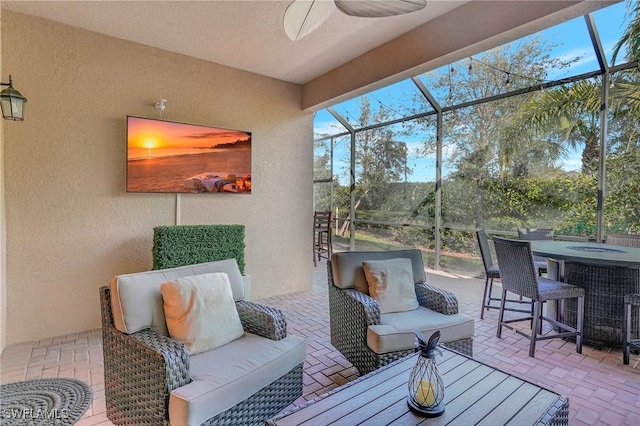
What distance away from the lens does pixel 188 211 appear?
157 inches

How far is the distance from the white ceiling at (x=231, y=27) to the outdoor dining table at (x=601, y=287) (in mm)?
2493

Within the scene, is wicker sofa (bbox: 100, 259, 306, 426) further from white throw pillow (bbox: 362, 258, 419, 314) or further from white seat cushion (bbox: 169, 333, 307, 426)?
white throw pillow (bbox: 362, 258, 419, 314)

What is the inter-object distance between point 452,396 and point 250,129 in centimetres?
388

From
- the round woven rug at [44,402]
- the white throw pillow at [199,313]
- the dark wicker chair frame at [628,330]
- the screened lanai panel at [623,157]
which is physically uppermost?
the screened lanai panel at [623,157]

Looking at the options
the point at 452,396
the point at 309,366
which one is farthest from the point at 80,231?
the point at 452,396

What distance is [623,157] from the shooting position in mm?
3775

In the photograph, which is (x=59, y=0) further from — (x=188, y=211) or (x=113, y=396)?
→ (x=113, y=396)

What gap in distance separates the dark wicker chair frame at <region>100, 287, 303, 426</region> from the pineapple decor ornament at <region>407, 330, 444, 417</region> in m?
0.82

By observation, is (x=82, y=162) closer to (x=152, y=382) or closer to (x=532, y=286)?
(x=152, y=382)

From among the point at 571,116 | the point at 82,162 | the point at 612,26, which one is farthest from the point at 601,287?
the point at 82,162

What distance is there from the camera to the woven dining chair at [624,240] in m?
3.50

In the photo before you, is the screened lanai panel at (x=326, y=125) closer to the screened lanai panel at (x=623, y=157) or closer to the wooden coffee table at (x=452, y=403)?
the screened lanai panel at (x=623, y=157)

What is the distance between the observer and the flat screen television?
358cm
